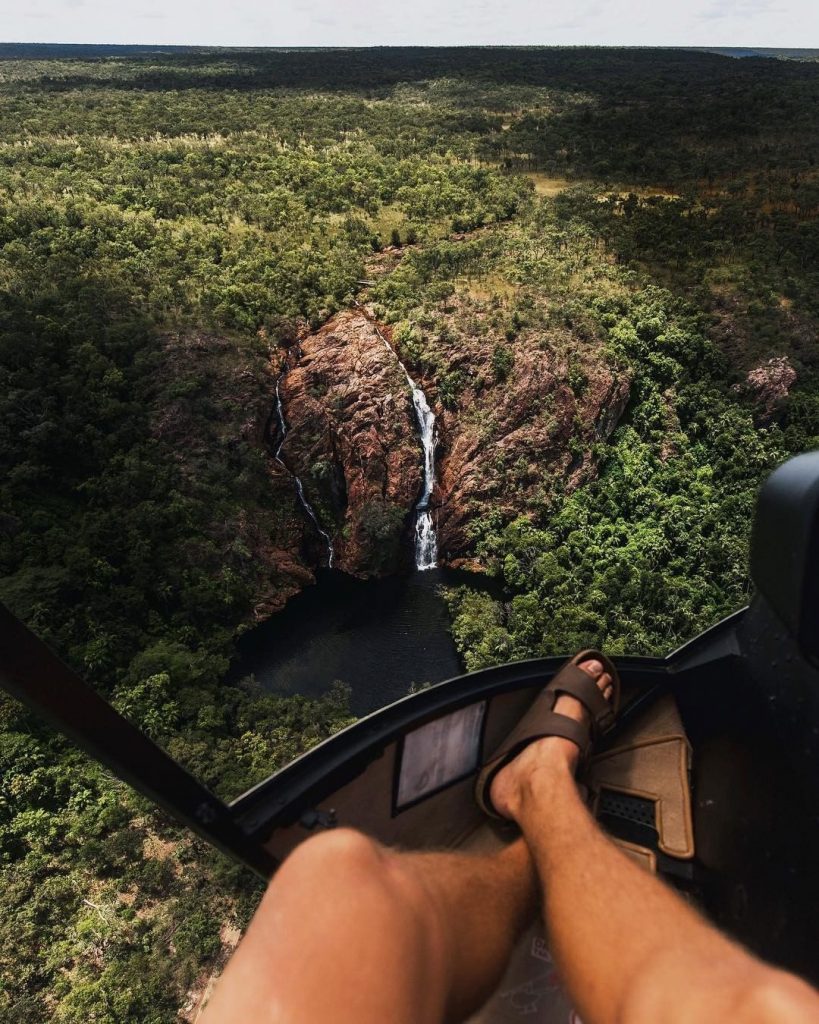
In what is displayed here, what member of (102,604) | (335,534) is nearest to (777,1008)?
(102,604)

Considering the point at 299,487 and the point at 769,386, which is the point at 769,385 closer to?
the point at 769,386

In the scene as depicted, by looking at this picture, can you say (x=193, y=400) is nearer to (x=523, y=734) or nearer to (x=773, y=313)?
(x=523, y=734)

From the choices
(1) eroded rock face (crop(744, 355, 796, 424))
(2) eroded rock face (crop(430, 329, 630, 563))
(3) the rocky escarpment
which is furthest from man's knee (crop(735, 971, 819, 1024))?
(1) eroded rock face (crop(744, 355, 796, 424))

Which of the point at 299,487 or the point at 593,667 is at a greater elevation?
the point at 593,667

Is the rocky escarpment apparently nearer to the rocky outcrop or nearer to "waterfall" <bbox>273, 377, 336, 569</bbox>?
"waterfall" <bbox>273, 377, 336, 569</bbox>

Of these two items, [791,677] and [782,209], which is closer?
[791,677]

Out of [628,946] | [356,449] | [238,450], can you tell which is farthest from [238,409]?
[628,946]
